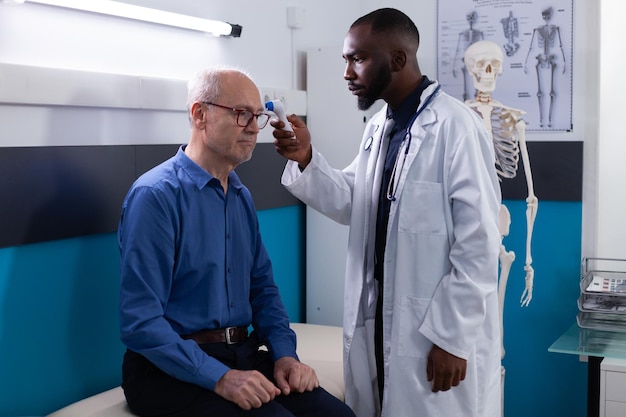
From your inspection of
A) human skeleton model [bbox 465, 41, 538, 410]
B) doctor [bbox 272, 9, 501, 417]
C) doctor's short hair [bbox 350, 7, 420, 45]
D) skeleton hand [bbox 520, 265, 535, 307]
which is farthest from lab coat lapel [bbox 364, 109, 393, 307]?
skeleton hand [bbox 520, 265, 535, 307]

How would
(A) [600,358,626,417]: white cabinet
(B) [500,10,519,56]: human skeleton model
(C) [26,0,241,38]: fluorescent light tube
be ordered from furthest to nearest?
(B) [500,10,519,56]: human skeleton model → (A) [600,358,626,417]: white cabinet → (C) [26,0,241,38]: fluorescent light tube

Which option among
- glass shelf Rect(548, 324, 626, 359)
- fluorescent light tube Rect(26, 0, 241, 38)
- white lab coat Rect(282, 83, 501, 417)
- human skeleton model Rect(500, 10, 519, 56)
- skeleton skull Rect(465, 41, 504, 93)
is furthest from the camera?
human skeleton model Rect(500, 10, 519, 56)

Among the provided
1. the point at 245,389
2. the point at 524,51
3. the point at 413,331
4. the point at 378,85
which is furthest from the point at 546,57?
the point at 245,389

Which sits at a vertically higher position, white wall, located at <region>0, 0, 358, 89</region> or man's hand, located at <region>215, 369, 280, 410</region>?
white wall, located at <region>0, 0, 358, 89</region>

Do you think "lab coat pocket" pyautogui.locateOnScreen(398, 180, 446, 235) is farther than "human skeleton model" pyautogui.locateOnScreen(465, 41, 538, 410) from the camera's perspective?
No

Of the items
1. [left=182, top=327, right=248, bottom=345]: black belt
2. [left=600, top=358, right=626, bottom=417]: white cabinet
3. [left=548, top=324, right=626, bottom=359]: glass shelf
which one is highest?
[left=182, top=327, right=248, bottom=345]: black belt

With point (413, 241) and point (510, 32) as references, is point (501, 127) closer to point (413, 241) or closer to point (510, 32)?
point (510, 32)

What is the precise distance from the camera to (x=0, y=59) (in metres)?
2.17

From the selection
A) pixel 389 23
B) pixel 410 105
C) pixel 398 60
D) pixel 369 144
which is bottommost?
pixel 369 144

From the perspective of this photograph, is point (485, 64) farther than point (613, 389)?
Yes

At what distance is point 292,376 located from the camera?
7.30 feet

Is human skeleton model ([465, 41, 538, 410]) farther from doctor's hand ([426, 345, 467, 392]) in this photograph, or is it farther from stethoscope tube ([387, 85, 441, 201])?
doctor's hand ([426, 345, 467, 392])

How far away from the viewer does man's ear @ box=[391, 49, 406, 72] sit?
2268 millimetres

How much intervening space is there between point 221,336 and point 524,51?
7.11 feet
